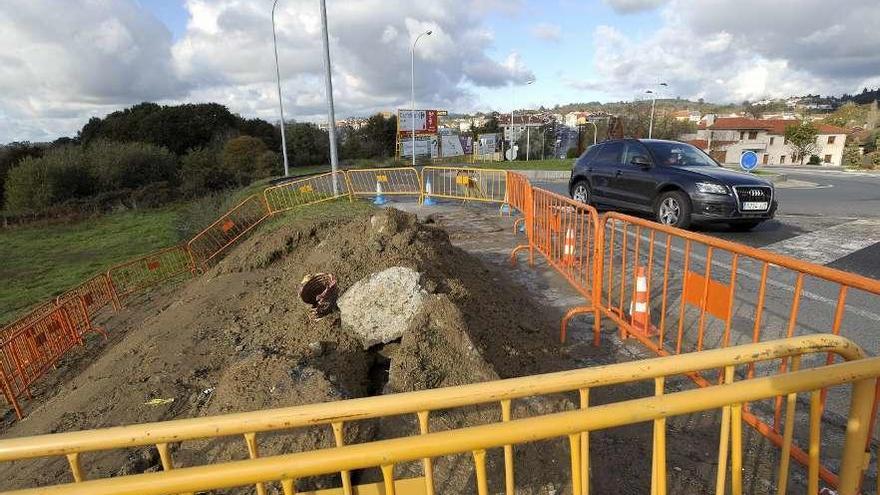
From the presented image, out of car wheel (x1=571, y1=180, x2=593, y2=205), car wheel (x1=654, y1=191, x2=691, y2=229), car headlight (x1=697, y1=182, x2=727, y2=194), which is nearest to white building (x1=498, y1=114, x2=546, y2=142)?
car wheel (x1=571, y1=180, x2=593, y2=205)

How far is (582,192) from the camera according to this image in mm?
10898

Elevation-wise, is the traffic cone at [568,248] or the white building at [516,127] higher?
the white building at [516,127]

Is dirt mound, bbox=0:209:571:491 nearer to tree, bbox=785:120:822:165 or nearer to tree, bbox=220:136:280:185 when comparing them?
tree, bbox=220:136:280:185

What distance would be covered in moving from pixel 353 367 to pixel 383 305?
624 millimetres

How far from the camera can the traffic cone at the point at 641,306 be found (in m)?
4.33

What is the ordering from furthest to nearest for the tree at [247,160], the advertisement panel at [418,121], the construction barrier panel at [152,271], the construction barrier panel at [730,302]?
the tree at [247,160]
the advertisement panel at [418,121]
the construction barrier panel at [152,271]
the construction barrier panel at [730,302]

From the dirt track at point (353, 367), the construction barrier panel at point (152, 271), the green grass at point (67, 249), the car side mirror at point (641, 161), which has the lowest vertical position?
the green grass at point (67, 249)

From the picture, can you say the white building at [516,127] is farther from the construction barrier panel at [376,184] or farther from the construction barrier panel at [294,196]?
the construction barrier panel at [294,196]

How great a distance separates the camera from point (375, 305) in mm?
4344

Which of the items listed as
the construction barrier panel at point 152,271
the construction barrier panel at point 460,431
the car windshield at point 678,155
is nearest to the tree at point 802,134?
the car windshield at point 678,155

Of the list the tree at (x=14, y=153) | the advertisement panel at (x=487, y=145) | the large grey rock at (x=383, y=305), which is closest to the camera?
the large grey rock at (x=383, y=305)

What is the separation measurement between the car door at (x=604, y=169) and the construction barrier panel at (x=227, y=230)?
9516mm

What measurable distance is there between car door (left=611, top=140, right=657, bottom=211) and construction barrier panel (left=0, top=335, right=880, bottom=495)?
760 centimetres

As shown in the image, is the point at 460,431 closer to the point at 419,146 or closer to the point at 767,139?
the point at 419,146
